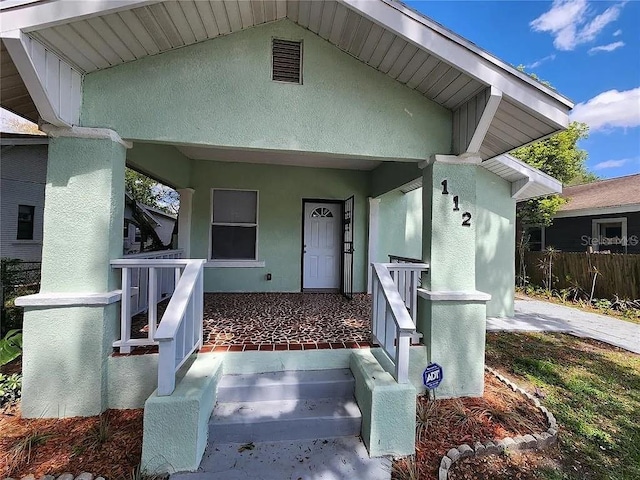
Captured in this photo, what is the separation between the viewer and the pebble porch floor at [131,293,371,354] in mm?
3592

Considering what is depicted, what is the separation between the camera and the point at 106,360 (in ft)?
10.1

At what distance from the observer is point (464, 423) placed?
9.85ft

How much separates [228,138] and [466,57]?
253cm

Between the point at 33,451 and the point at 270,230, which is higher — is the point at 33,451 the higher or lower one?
the lower one

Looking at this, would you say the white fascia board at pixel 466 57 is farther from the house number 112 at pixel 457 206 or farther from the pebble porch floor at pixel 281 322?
the pebble porch floor at pixel 281 322

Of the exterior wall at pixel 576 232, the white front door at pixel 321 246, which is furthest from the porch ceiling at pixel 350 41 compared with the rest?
the exterior wall at pixel 576 232

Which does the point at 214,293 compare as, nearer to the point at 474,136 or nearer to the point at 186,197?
the point at 186,197

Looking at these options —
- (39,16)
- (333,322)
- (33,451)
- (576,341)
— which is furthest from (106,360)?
(576,341)

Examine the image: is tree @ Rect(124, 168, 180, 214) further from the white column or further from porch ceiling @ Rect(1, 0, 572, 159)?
porch ceiling @ Rect(1, 0, 572, 159)

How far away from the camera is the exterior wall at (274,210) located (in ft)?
21.6

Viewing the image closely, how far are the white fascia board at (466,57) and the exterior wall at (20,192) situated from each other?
30.6ft

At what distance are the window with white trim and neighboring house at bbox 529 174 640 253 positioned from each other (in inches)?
445

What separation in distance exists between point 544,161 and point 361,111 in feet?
37.7

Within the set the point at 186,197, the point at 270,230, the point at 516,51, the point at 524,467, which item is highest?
the point at 516,51
